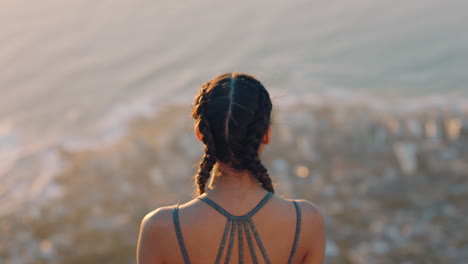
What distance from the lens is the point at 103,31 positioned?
15805mm

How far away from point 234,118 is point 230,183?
0.26m

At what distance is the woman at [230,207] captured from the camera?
1.70 metres

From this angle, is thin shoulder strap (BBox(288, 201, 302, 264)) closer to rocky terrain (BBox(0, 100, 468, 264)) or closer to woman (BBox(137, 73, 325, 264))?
woman (BBox(137, 73, 325, 264))

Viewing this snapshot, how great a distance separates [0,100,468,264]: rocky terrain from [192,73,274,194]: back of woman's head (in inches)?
171

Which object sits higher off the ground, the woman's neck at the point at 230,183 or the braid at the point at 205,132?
the braid at the point at 205,132

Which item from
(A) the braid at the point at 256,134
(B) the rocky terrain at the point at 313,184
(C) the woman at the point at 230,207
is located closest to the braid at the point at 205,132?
(C) the woman at the point at 230,207

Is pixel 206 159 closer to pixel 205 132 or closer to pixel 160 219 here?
pixel 205 132

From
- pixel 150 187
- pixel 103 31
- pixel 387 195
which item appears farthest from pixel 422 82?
pixel 103 31

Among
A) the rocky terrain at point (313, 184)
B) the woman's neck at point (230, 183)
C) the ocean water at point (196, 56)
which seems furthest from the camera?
the ocean water at point (196, 56)

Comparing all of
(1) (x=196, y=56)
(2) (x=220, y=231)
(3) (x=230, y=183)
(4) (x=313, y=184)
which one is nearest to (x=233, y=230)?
(2) (x=220, y=231)

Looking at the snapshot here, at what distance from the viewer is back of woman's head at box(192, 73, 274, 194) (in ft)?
5.52

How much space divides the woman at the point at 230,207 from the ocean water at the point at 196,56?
7.83m

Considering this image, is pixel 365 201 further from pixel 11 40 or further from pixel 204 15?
pixel 11 40

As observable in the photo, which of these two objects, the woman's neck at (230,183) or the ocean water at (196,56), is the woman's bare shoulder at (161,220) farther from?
the ocean water at (196,56)
